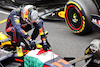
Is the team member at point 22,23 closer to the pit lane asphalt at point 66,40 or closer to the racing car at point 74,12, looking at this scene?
the pit lane asphalt at point 66,40

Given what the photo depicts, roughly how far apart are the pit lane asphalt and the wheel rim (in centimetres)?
30

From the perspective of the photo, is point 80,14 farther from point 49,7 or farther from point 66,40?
point 49,7

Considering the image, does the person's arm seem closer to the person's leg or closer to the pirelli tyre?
the person's leg

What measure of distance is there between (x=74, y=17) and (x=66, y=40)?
2.48 feet

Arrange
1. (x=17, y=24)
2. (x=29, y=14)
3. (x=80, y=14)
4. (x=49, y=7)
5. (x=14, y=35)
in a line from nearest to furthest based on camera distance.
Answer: (x=29, y=14), (x=17, y=24), (x=14, y=35), (x=80, y=14), (x=49, y=7)

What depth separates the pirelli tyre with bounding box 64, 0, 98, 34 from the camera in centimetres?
491

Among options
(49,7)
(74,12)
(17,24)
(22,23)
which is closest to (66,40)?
(74,12)

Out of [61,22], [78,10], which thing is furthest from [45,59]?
[61,22]

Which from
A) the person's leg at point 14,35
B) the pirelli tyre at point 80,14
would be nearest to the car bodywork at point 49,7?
the pirelli tyre at point 80,14

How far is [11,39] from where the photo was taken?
12.7ft

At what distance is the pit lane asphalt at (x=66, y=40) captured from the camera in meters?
4.45

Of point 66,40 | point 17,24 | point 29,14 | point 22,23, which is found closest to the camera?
point 29,14

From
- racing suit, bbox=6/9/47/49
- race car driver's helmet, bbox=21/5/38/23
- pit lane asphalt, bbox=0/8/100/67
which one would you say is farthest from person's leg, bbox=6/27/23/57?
pit lane asphalt, bbox=0/8/100/67

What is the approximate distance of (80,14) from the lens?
5.05 m
